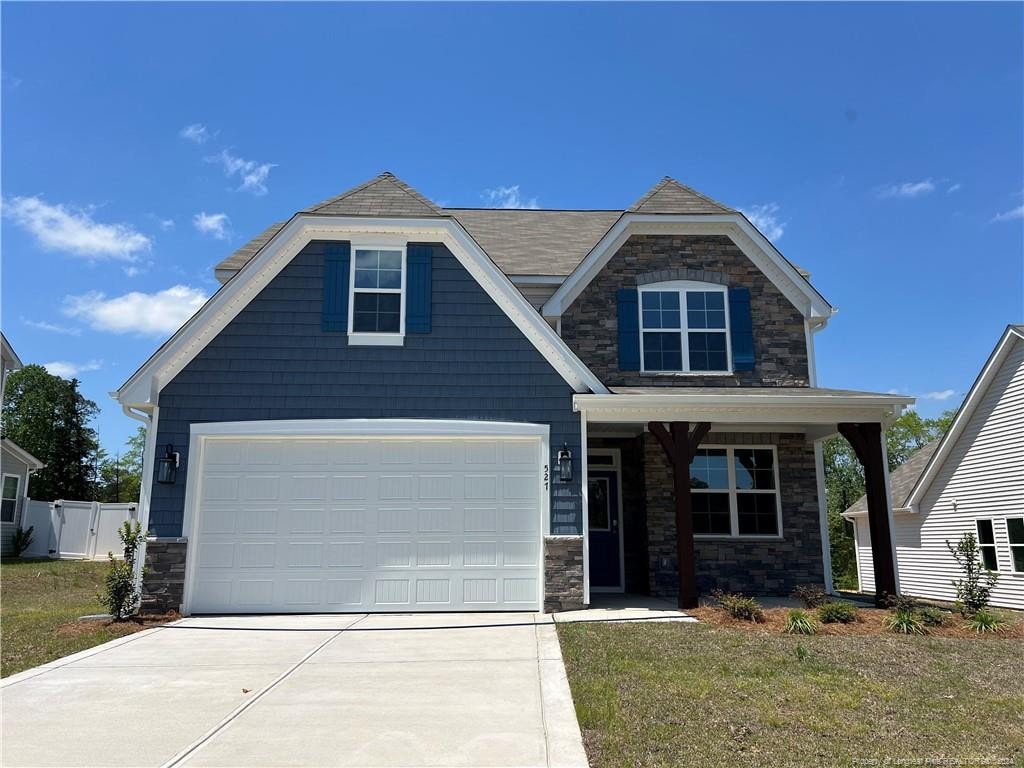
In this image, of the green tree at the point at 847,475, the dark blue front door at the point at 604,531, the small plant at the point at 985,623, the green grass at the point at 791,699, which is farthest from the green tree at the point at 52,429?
the small plant at the point at 985,623

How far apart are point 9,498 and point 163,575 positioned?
681 inches

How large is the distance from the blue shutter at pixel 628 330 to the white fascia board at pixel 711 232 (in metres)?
0.71

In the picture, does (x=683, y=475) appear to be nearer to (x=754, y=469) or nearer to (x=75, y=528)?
(x=754, y=469)

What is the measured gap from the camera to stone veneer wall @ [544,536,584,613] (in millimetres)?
10039

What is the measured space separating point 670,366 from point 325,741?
927 cm

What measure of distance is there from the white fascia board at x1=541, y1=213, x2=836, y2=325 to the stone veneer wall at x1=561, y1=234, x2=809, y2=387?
117 mm

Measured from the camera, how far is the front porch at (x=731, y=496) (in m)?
11.2

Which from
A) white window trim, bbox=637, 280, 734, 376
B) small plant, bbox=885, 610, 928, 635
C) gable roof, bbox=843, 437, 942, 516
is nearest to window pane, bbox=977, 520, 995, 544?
gable roof, bbox=843, 437, 942, 516

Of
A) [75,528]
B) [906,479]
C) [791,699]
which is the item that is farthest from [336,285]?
[906,479]

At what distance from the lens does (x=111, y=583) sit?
376 inches

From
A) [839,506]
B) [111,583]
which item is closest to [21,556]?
[111,583]

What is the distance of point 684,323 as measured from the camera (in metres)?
13.0

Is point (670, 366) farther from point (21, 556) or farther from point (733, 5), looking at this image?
point (21, 556)

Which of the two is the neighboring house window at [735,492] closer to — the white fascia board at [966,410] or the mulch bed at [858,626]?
the mulch bed at [858,626]
